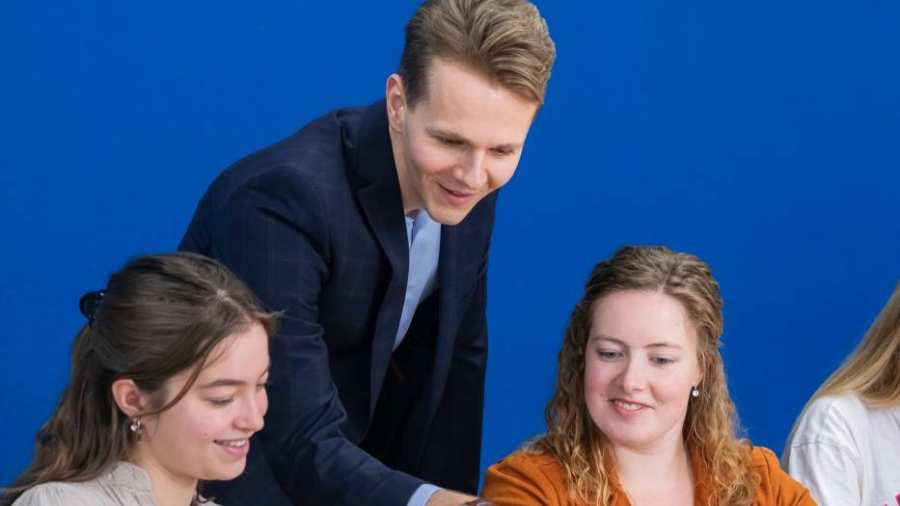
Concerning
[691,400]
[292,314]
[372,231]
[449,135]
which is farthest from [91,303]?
[691,400]

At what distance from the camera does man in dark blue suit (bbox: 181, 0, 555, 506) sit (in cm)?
185

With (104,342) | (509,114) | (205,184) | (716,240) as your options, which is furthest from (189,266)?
(716,240)

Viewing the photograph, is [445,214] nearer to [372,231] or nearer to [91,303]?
[372,231]

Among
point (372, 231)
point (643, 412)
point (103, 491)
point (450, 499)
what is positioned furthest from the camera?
point (643, 412)

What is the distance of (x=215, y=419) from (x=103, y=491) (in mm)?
136

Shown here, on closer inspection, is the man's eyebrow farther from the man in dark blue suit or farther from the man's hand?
the man's hand

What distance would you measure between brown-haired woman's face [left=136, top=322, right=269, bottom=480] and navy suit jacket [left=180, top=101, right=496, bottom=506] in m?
0.04

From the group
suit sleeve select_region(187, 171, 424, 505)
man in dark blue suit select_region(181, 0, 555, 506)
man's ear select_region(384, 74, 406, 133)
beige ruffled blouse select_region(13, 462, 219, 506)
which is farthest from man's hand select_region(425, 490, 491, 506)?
man's ear select_region(384, 74, 406, 133)

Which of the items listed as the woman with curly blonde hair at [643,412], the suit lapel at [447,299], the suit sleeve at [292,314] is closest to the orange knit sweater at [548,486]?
the woman with curly blonde hair at [643,412]

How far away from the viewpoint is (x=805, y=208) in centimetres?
327

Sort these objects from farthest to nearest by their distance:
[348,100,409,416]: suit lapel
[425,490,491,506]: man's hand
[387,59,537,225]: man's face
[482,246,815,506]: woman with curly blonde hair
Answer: [482,246,815,506]: woman with curly blonde hair → [348,100,409,416]: suit lapel → [387,59,537,225]: man's face → [425,490,491,506]: man's hand

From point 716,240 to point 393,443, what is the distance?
3.81ft

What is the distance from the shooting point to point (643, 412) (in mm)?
2100

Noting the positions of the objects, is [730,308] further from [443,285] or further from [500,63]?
[500,63]
